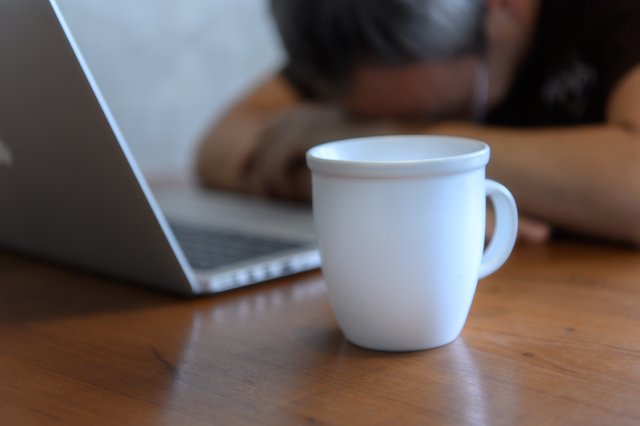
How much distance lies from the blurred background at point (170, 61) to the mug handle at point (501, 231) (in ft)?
3.02

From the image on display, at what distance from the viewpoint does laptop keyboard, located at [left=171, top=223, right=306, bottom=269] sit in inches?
28.0

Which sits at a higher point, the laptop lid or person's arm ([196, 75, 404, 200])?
the laptop lid

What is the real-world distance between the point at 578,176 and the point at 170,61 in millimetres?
1077

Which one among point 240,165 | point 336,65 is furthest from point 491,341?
point 240,165

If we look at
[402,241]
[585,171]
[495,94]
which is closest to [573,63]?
[495,94]

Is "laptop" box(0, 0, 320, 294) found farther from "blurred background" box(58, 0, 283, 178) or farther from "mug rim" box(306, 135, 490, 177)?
"blurred background" box(58, 0, 283, 178)

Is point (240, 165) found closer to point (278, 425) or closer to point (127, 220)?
point (127, 220)

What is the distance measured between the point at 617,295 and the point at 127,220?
385mm

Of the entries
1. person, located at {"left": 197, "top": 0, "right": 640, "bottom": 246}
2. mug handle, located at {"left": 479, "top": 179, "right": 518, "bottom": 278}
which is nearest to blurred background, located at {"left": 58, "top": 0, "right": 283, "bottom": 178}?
person, located at {"left": 197, "top": 0, "right": 640, "bottom": 246}

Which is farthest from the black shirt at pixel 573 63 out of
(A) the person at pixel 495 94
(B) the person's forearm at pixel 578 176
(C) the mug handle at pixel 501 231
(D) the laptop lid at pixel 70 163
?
(D) the laptop lid at pixel 70 163

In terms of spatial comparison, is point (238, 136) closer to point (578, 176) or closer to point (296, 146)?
point (296, 146)

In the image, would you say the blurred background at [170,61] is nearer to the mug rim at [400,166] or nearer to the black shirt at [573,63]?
the black shirt at [573,63]

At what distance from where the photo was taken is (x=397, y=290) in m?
0.48

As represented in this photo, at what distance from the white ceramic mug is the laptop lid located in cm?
15
